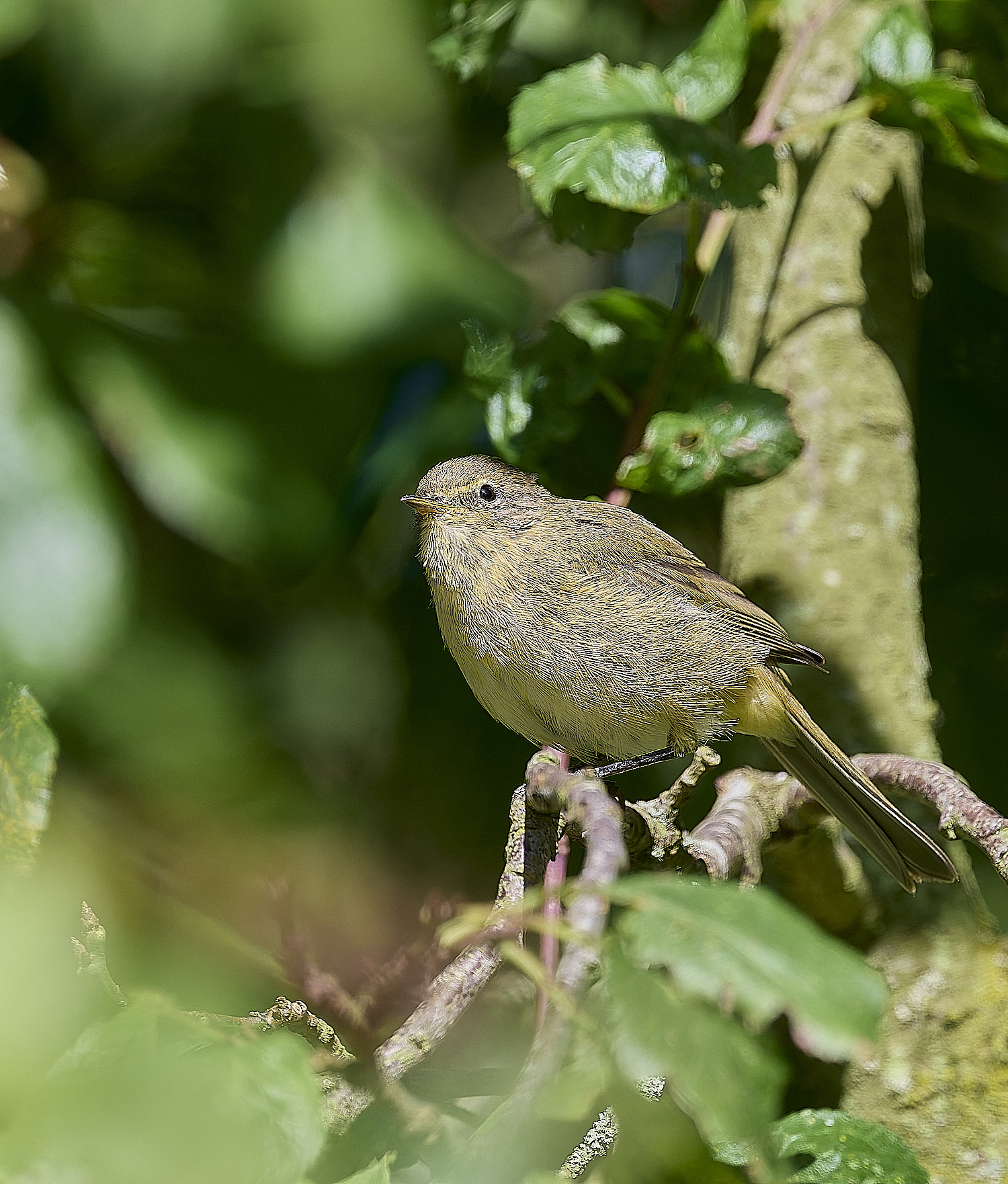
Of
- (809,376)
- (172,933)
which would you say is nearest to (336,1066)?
(172,933)

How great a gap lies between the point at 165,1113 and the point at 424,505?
1749 mm

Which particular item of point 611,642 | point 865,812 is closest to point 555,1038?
point 611,642

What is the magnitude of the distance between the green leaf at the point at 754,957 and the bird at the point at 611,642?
1295mm

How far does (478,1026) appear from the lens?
8.19ft

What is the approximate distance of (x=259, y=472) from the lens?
2695 mm

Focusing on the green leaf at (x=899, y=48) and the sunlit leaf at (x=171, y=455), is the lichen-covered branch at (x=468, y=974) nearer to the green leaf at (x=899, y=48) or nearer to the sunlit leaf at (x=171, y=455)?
the sunlit leaf at (x=171, y=455)

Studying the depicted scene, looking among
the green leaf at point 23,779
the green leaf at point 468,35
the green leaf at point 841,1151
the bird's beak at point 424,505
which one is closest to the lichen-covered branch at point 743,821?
the green leaf at point 841,1151

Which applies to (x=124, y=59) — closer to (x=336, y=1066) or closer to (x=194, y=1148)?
(x=336, y=1066)

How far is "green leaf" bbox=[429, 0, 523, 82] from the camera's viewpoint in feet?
9.48

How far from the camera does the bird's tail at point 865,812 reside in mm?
2354

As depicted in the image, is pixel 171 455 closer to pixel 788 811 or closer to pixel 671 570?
pixel 671 570

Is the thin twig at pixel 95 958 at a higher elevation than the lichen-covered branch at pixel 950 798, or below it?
higher

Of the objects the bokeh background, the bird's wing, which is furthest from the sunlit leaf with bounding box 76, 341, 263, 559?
the bird's wing

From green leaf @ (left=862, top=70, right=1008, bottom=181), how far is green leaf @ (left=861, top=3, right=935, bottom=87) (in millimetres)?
47
